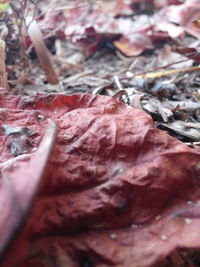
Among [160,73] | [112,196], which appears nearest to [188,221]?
[112,196]

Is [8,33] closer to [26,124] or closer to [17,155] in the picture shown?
[26,124]

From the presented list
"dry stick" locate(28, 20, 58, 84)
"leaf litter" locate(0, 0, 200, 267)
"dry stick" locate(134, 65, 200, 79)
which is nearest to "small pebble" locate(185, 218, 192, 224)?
"leaf litter" locate(0, 0, 200, 267)

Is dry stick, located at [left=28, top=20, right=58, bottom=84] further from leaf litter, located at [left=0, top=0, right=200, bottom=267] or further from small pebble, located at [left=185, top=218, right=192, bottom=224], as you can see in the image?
small pebble, located at [left=185, top=218, right=192, bottom=224]

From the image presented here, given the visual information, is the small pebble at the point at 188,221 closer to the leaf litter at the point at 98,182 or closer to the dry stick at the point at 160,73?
the leaf litter at the point at 98,182

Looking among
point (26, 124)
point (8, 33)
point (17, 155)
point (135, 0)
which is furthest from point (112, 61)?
point (17, 155)

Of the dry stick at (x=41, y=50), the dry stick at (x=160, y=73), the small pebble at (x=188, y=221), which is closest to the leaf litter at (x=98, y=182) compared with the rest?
the small pebble at (x=188, y=221)

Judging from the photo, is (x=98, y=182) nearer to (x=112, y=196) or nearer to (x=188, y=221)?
(x=112, y=196)
